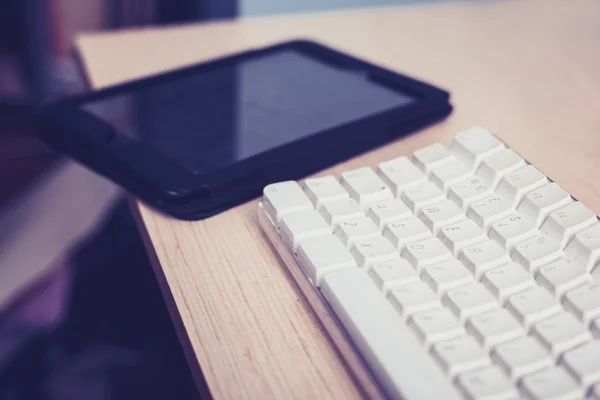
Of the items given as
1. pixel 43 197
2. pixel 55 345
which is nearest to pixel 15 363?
pixel 55 345

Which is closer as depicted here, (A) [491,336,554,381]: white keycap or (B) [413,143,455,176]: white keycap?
(A) [491,336,554,381]: white keycap

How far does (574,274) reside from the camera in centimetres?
27

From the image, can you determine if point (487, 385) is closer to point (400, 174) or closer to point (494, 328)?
point (494, 328)

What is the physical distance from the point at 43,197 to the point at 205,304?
0.83m

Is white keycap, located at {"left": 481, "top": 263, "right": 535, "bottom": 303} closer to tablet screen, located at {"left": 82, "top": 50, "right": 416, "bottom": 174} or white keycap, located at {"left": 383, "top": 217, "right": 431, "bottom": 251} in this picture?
white keycap, located at {"left": 383, "top": 217, "right": 431, "bottom": 251}

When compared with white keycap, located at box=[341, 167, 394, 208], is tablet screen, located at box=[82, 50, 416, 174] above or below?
below

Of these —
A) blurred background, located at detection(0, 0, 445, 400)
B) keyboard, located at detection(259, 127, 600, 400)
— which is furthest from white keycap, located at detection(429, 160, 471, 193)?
blurred background, located at detection(0, 0, 445, 400)

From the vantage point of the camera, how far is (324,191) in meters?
0.33

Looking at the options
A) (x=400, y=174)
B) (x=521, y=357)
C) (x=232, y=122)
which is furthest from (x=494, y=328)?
(x=232, y=122)

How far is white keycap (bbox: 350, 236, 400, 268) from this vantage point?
0.29m

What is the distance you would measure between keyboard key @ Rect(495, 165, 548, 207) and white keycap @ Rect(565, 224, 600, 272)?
4 cm

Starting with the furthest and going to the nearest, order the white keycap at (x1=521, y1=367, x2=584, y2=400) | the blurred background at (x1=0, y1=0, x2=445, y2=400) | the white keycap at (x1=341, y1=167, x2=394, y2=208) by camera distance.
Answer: the blurred background at (x1=0, y1=0, x2=445, y2=400) < the white keycap at (x1=341, y1=167, x2=394, y2=208) < the white keycap at (x1=521, y1=367, x2=584, y2=400)

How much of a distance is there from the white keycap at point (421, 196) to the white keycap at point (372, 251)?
0.11ft

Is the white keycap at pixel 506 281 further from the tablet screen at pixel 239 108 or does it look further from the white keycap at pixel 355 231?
the tablet screen at pixel 239 108
